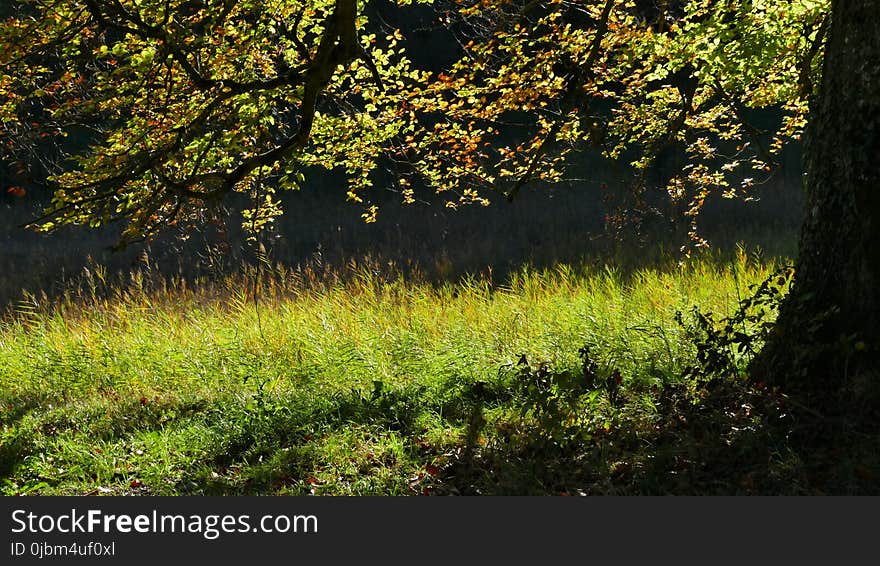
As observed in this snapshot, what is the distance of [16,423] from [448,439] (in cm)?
359

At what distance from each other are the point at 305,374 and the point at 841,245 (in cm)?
438

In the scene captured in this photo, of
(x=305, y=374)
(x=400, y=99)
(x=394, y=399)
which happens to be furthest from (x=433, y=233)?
(x=394, y=399)

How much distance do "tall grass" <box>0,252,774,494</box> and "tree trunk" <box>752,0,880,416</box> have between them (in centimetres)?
104

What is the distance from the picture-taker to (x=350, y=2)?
6293mm

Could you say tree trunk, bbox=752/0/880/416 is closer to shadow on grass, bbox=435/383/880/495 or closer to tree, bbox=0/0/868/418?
tree, bbox=0/0/868/418

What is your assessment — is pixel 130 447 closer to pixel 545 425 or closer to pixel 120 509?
pixel 120 509

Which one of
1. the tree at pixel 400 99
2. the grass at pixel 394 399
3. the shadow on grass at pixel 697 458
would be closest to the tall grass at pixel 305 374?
the grass at pixel 394 399

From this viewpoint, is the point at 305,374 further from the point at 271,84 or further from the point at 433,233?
the point at 433,233

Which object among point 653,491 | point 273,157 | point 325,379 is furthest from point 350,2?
point 653,491

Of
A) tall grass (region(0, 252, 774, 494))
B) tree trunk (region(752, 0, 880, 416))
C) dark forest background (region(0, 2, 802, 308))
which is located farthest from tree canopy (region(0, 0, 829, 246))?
dark forest background (region(0, 2, 802, 308))

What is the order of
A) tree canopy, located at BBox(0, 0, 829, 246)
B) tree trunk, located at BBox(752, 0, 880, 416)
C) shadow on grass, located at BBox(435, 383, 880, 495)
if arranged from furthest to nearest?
1. tree canopy, located at BBox(0, 0, 829, 246)
2. tree trunk, located at BBox(752, 0, 880, 416)
3. shadow on grass, located at BBox(435, 383, 880, 495)

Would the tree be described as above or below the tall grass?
Answer: above

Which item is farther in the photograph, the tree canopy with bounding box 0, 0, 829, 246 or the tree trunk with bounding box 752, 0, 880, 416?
the tree canopy with bounding box 0, 0, 829, 246

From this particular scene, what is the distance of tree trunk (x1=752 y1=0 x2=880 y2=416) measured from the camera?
15.6ft
